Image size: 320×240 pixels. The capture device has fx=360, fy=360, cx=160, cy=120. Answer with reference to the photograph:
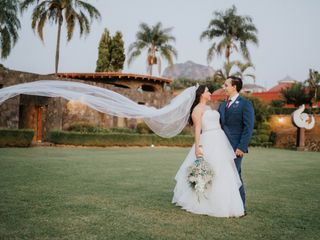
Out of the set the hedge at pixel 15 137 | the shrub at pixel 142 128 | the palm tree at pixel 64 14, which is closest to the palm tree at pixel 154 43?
the palm tree at pixel 64 14

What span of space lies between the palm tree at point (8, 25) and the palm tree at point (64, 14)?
1.63m

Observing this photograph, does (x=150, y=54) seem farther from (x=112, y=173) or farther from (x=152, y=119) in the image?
(x=152, y=119)

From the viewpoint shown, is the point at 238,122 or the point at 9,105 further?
the point at 9,105

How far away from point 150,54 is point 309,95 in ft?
73.3

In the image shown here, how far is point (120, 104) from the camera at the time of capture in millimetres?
6453

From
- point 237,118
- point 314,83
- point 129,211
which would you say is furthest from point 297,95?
point 129,211

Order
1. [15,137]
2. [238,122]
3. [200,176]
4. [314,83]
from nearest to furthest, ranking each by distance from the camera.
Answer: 1. [200,176]
2. [238,122]
3. [15,137]
4. [314,83]

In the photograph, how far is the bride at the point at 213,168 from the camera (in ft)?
18.9

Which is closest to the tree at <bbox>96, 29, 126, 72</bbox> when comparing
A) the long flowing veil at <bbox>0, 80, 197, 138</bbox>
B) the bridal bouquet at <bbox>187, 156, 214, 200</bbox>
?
the long flowing veil at <bbox>0, 80, 197, 138</bbox>

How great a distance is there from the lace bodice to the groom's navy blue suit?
0.33 ft

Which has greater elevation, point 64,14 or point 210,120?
point 64,14

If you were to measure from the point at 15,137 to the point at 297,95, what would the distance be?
3942 cm

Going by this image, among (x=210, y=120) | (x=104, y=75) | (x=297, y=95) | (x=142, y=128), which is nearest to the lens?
(x=210, y=120)

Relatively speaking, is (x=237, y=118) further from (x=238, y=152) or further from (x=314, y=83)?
(x=314, y=83)
